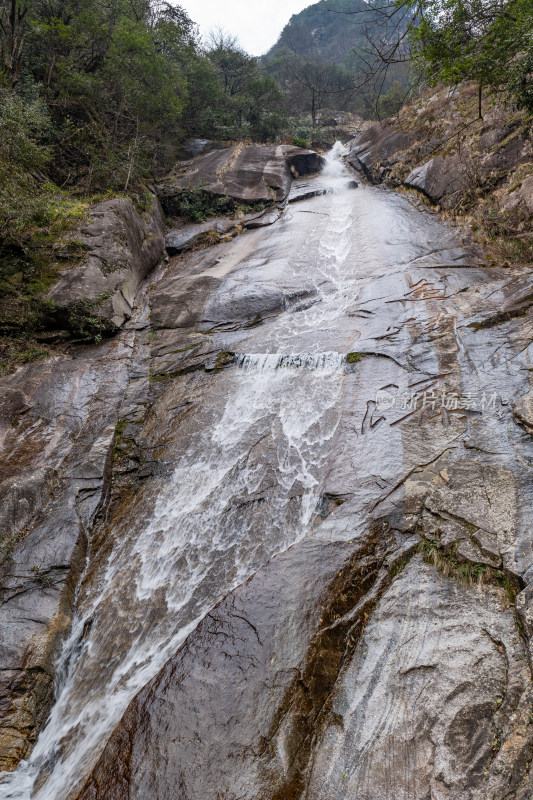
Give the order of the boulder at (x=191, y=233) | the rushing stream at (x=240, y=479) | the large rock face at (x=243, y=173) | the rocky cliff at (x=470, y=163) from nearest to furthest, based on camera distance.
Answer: the rushing stream at (x=240, y=479), the rocky cliff at (x=470, y=163), the boulder at (x=191, y=233), the large rock face at (x=243, y=173)

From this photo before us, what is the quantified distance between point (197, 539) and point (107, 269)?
7465 mm

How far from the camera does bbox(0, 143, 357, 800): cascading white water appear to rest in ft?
13.2

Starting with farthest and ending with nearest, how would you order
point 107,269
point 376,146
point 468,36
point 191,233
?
point 376,146 < point 191,233 < point 107,269 < point 468,36

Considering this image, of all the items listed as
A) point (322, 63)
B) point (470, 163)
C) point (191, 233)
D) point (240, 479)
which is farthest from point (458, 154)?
point (322, 63)

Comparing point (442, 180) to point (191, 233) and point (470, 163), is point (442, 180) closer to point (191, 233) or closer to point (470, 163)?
point (470, 163)

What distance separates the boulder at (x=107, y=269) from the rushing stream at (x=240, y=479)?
2.34 meters

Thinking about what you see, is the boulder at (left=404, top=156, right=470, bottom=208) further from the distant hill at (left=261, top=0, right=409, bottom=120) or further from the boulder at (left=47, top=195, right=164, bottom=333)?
the distant hill at (left=261, top=0, right=409, bottom=120)

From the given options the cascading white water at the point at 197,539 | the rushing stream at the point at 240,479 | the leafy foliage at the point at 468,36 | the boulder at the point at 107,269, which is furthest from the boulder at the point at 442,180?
the boulder at the point at 107,269

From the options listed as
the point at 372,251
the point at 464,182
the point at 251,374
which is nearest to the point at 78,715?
the point at 251,374

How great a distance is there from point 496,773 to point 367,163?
2199cm

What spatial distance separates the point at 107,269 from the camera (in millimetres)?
9766

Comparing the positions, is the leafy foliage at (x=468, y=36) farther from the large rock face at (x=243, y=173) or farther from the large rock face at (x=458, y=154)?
the large rock face at (x=243, y=173)

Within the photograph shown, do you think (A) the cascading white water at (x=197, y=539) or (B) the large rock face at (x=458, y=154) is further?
(B) the large rock face at (x=458, y=154)

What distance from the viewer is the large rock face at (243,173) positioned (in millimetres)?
16281
